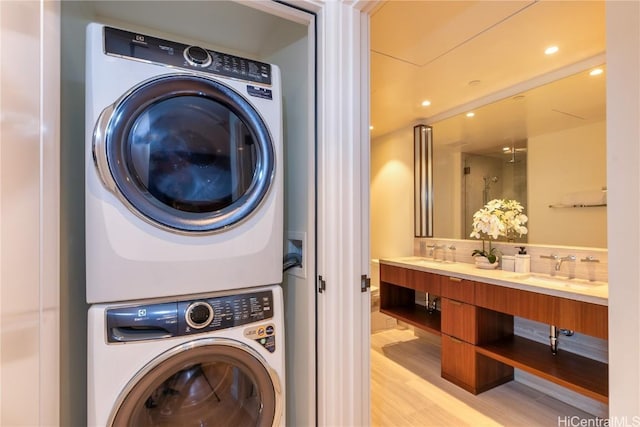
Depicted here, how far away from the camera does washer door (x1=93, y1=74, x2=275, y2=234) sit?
0.88 meters

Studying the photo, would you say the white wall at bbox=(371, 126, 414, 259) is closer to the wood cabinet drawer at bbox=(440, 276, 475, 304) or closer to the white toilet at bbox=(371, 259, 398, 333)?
the white toilet at bbox=(371, 259, 398, 333)

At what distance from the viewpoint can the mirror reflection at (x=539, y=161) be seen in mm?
1930

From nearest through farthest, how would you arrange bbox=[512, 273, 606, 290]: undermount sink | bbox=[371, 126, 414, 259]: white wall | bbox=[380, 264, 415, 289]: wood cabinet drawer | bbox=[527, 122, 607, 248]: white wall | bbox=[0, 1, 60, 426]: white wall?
bbox=[0, 1, 60, 426]: white wall, bbox=[512, 273, 606, 290]: undermount sink, bbox=[527, 122, 607, 248]: white wall, bbox=[380, 264, 415, 289]: wood cabinet drawer, bbox=[371, 126, 414, 259]: white wall

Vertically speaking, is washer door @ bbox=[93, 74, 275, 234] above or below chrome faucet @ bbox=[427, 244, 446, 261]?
above

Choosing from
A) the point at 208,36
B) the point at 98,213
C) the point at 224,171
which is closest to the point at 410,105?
the point at 208,36

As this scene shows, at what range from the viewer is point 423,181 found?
121 inches

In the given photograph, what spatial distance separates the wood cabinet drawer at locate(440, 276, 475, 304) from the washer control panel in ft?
6.05

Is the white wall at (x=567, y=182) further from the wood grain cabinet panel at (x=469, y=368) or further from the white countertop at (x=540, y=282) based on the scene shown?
the wood grain cabinet panel at (x=469, y=368)

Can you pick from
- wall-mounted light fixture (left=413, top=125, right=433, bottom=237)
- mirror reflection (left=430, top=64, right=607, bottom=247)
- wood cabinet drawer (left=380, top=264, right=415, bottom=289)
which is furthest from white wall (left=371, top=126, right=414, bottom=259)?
wood cabinet drawer (left=380, top=264, right=415, bottom=289)

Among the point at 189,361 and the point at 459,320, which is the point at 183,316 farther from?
the point at 459,320

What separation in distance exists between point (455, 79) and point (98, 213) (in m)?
2.43

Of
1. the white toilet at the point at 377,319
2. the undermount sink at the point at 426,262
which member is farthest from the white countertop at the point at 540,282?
the white toilet at the point at 377,319

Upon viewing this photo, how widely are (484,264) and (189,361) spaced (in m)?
2.22

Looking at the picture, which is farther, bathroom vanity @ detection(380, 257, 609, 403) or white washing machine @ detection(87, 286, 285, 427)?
bathroom vanity @ detection(380, 257, 609, 403)
